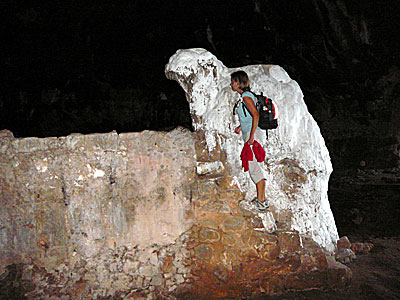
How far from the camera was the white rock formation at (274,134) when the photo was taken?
3.20 meters

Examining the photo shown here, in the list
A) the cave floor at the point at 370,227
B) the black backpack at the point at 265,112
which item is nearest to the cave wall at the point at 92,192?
the black backpack at the point at 265,112

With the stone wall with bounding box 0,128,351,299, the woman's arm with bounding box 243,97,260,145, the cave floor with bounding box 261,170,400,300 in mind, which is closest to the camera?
the stone wall with bounding box 0,128,351,299

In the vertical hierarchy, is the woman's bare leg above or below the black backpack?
below

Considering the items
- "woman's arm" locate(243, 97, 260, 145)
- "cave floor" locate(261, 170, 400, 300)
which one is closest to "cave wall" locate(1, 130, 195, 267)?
"woman's arm" locate(243, 97, 260, 145)

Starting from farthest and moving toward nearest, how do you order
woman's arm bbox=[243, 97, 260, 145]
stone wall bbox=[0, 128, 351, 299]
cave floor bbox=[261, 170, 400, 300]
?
cave floor bbox=[261, 170, 400, 300] → woman's arm bbox=[243, 97, 260, 145] → stone wall bbox=[0, 128, 351, 299]

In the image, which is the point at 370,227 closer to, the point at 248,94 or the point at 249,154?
the point at 249,154

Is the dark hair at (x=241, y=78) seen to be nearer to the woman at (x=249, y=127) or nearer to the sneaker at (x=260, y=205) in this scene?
the woman at (x=249, y=127)

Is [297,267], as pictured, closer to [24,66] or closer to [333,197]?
[333,197]

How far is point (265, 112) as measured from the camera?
307 centimetres

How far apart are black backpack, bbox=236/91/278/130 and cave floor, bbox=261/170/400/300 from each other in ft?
5.62

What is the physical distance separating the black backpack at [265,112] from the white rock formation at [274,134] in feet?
0.60

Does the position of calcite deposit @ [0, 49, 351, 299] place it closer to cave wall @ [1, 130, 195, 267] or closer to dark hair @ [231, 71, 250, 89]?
cave wall @ [1, 130, 195, 267]

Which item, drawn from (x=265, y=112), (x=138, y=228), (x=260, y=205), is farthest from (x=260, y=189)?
(x=138, y=228)

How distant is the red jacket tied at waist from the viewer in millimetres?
A: 3076
